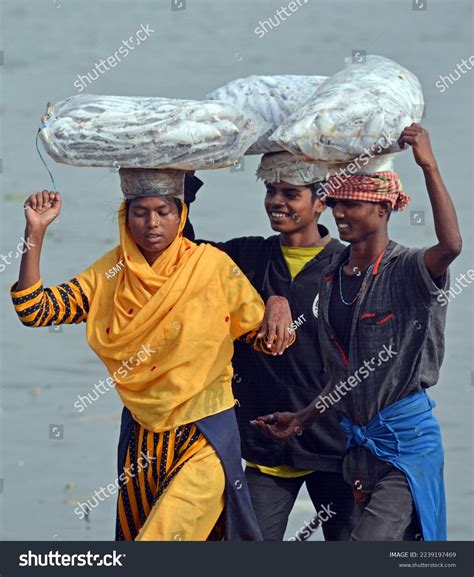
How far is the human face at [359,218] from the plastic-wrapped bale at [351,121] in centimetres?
19

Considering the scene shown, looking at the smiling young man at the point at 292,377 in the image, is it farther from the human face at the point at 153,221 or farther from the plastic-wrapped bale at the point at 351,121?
the human face at the point at 153,221

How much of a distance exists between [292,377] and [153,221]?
108 centimetres

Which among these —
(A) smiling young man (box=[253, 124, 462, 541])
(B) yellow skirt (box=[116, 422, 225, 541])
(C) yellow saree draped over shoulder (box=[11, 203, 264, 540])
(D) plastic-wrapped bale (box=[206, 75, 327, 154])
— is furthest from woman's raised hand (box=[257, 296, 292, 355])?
(D) plastic-wrapped bale (box=[206, 75, 327, 154])

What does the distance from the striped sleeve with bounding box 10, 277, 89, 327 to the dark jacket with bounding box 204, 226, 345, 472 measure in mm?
899

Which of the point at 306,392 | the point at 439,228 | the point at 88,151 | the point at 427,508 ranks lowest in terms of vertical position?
the point at 427,508

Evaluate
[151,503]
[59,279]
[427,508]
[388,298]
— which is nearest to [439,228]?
[388,298]

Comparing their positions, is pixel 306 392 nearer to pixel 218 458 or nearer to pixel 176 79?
pixel 218 458

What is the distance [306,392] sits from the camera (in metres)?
7.16

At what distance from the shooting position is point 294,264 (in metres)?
7.27

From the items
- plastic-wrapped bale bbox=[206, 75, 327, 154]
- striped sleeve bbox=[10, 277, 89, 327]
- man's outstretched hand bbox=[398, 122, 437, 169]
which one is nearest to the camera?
man's outstretched hand bbox=[398, 122, 437, 169]

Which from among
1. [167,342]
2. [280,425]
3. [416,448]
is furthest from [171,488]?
[416,448]

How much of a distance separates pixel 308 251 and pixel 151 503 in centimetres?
136

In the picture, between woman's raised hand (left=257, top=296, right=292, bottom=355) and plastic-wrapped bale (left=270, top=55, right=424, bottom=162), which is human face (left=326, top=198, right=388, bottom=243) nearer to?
plastic-wrapped bale (left=270, top=55, right=424, bottom=162)

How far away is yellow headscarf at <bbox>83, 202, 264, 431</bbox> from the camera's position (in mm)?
6531
